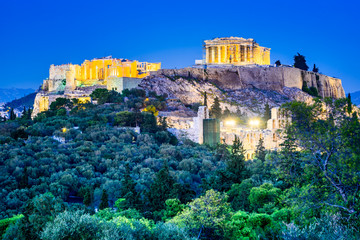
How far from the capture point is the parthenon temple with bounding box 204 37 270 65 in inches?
2414

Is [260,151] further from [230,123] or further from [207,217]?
[207,217]

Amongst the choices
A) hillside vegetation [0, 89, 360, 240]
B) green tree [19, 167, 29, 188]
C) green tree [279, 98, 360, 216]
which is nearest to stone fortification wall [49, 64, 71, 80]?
hillside vegetation [0, 89, 360, 240]

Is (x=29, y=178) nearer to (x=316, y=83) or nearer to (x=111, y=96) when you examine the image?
(x=111, y=96)

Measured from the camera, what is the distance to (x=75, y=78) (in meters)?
52.1

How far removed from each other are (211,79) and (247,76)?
4999 mm

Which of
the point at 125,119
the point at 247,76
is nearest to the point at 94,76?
the point at 247,76

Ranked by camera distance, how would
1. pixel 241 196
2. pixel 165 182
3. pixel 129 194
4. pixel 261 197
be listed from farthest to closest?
pixel 165 182
pixel 241 196
pixel 261 197
pixel 129 194

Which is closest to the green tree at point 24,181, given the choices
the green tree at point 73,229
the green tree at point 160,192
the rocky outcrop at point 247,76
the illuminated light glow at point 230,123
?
the green tree at point 160,192

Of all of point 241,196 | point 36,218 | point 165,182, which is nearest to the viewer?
point 36,218

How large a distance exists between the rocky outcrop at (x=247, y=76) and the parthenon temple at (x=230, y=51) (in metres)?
2.34

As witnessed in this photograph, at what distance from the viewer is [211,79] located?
57062 mm

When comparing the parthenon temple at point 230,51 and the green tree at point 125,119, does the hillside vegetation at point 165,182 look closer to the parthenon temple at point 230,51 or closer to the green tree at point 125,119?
the green tree at point 125,119

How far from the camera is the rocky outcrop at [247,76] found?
5609 cm

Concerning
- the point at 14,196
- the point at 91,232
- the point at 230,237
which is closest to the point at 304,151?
the point at 230,237
